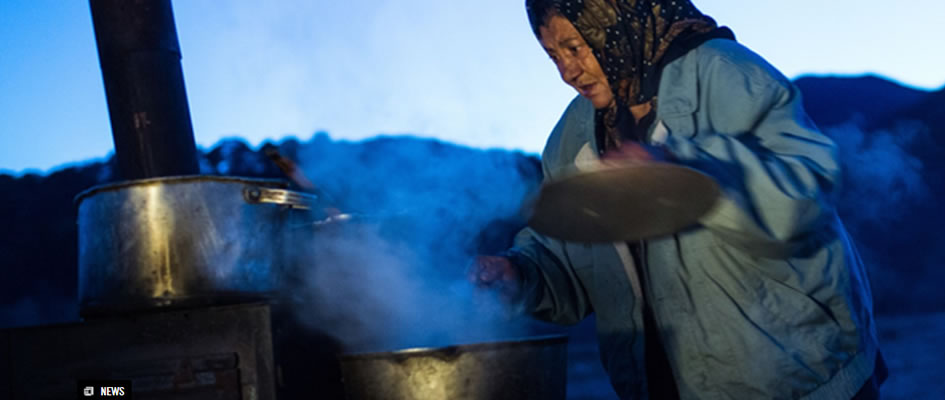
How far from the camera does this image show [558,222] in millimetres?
1498

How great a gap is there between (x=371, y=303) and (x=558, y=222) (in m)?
1.30

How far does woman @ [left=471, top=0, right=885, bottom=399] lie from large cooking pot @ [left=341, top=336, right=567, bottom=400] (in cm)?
20

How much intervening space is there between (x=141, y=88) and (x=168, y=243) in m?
0.83

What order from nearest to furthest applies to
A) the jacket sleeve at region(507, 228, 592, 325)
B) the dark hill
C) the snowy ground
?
the jacket sleeve at region(507, 228, 592, 325), the snowy ground, the dark hill

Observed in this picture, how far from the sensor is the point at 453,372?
2.00m

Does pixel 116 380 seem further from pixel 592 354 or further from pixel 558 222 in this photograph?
pixel 592 354

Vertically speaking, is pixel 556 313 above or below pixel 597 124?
below

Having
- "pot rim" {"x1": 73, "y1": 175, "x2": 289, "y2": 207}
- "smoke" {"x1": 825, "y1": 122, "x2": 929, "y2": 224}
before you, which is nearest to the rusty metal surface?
"pot rim" {"x1": 73, "y1": 175, "x2": 289, "y2": 207}

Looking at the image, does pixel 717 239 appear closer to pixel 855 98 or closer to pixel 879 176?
pixel 879 176

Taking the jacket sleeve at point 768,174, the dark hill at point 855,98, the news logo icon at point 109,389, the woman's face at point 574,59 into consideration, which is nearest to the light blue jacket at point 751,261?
the jacket sleeve at point 768,174

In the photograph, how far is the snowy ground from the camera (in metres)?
5.02

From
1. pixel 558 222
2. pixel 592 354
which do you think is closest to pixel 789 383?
pixel 558 222

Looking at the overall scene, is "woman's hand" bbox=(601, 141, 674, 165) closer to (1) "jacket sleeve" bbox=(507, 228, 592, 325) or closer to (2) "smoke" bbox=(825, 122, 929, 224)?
(1) "jacket sleeve" bbox=(507, 228, 592, 325)

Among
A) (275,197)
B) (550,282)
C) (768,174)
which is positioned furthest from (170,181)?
(768,174)
